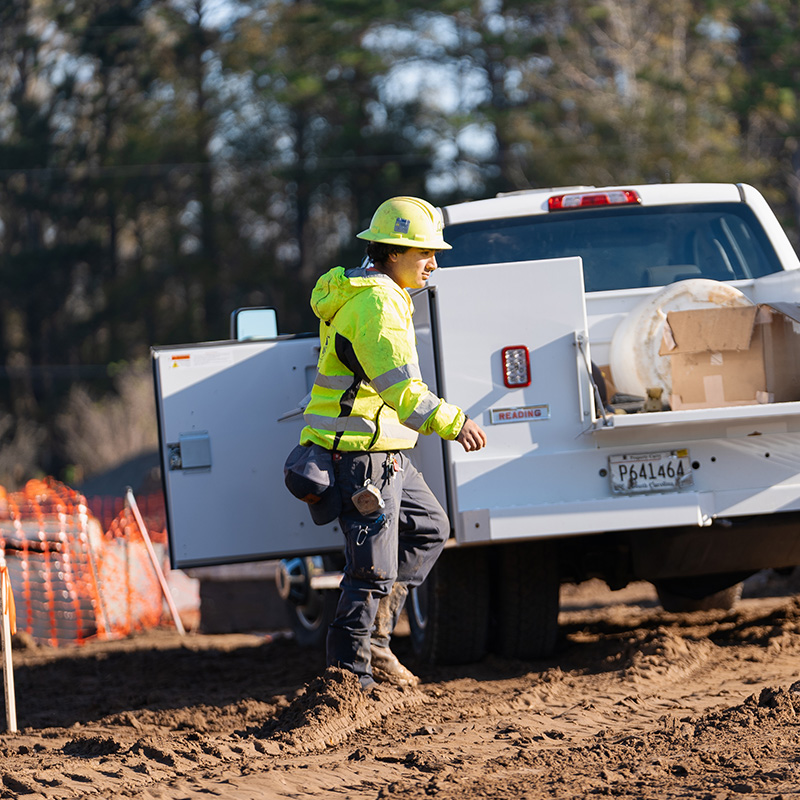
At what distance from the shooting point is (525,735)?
4.58 metres

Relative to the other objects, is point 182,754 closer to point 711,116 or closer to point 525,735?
point 525,735

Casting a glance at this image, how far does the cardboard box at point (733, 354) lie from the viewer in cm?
553

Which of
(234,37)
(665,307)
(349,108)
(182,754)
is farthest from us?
(234,37)

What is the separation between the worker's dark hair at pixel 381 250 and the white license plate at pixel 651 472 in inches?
53.3

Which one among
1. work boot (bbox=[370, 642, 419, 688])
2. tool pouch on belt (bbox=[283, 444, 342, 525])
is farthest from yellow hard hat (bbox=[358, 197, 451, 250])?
work boot (bbox=[370, 642, 419, 688])

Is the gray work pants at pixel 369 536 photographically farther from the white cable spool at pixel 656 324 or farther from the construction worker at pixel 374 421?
the white cable spool at pixel 656 324

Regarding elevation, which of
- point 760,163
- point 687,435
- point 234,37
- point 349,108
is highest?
point 234,37

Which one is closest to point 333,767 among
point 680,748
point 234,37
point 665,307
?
point 680,748

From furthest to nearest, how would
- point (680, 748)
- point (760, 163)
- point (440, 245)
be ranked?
1. point (760, 163)
2. point (440, 245)
3. point (680, 748)

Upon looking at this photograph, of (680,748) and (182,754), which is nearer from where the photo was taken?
(680,748)

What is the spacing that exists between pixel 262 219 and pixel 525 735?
1303 inches

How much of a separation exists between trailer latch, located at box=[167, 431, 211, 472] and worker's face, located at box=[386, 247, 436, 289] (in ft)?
4.80

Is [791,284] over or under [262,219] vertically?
under

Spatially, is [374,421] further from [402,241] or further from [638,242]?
[638,242]
